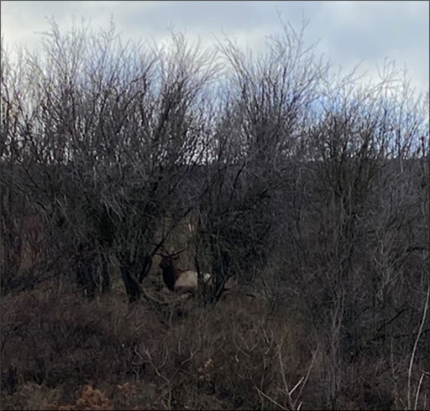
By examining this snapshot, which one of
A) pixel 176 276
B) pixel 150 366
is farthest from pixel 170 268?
pixel 150 366

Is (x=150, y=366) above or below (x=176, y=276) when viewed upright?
below

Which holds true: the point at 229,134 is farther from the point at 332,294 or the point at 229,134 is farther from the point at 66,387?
the point at 66,387

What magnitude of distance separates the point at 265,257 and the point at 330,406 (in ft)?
12.7

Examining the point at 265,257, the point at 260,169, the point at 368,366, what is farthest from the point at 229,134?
the point at 368,366

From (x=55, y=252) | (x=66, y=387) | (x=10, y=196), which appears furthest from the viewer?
(x=10, y=196)

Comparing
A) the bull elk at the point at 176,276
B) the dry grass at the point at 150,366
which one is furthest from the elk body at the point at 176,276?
the dry grass at the point at 150,366

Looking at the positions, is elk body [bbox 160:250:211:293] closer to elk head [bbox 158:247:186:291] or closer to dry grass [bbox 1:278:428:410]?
elk head [bbox 158:247:186:291]

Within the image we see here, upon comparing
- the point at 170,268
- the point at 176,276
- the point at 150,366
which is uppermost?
the point at 170,268

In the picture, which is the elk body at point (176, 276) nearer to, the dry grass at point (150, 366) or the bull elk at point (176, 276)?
the bull elk at point (176, 276)

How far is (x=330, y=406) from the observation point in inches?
324

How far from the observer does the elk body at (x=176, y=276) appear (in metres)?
11.9

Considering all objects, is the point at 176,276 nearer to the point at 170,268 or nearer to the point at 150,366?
the point at 170,268

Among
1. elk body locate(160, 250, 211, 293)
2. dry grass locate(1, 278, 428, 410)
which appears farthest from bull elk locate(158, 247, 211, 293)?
dry grass locate(1, 278, 428, 410)

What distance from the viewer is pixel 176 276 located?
11977mm
